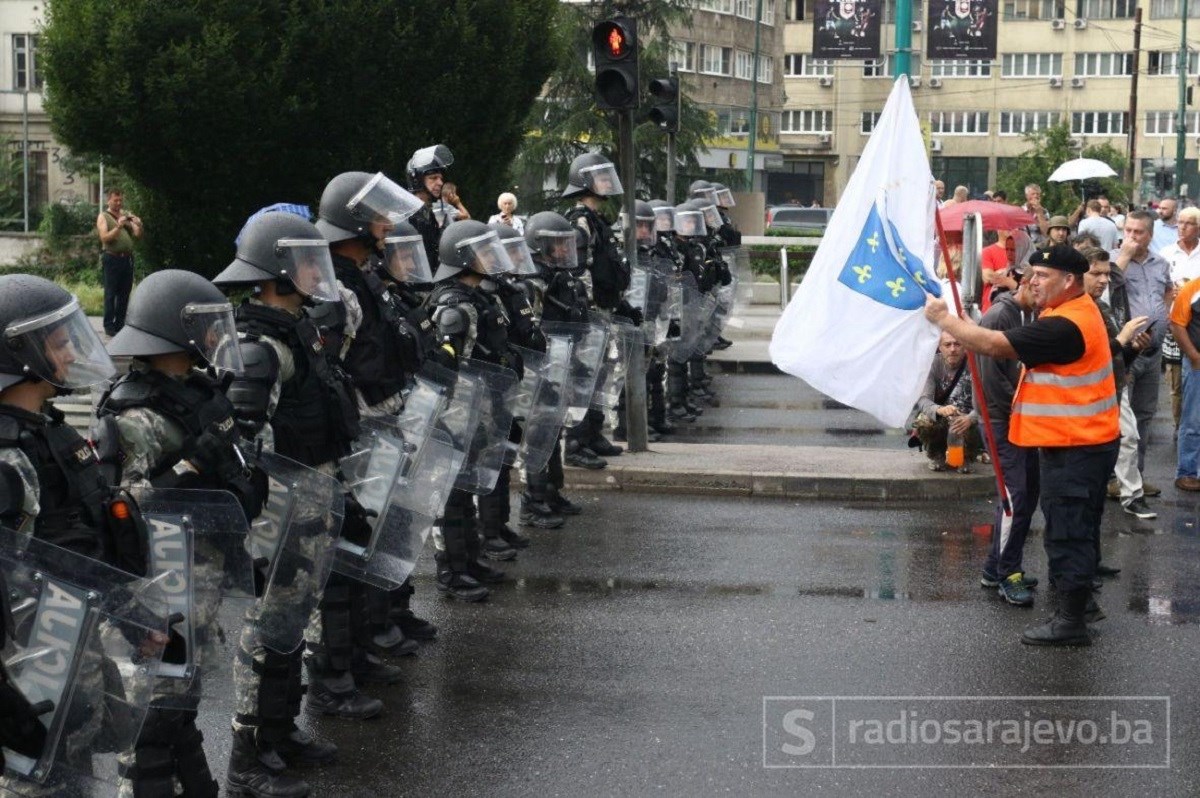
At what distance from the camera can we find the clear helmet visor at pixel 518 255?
8797 millimetres

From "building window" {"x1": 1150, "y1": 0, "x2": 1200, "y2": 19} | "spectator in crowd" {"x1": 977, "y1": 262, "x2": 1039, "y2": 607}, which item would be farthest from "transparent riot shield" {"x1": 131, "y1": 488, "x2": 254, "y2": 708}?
"building window" {"x1": 1150, "y1": 0, "x2": 1200, "y2": 19}

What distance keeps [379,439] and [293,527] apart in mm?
858

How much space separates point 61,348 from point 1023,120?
7983 centimetres

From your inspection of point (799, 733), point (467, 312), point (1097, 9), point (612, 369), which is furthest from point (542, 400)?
point (1097, 9)

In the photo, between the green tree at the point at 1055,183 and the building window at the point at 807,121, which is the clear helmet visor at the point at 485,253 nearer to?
the green tree at the point at 1055,183

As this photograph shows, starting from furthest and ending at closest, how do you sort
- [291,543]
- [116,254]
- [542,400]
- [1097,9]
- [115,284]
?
[1097,9]
[115,284]
[116,254]
[542,400]
[291,543]

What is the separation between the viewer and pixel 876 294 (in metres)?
8.45

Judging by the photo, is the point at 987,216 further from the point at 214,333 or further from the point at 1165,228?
the point at 214,333

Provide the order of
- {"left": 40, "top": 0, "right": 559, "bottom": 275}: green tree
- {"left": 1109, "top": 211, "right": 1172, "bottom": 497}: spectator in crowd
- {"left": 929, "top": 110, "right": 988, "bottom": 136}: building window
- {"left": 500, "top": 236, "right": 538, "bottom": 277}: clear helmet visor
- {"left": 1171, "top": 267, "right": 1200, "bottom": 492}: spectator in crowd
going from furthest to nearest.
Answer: {"left": 929, "top": 110, "right": 988, "bottom": 136}: building window
{"left": 40, "top": 0, "right": 559, "bottom": 275}: green tree
{"left": 1109, "top": 211, "right": 1172, "bottom": 497}: spectator in crowd
{"left": 1171, "top": 267, "right": 1200, "bottom": 492}: spectator in crowd
{"left": 500, "top": 236, "right": 538, "bottom": 277}: clear helmet visor

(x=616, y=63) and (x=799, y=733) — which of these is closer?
(x=799, y=733)

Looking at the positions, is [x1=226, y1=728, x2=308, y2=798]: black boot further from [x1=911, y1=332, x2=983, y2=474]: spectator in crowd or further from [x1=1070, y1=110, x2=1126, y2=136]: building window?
[x1=1070, y1=110, x2=1126, y2=136]: building window

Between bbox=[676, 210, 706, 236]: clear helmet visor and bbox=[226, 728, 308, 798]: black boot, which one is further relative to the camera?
bbox=[676, 210, 706, 236]: clear helmet visor

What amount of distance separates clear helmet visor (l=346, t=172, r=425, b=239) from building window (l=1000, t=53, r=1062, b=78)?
249ft

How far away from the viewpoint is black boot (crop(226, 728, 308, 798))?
18.7 ft
